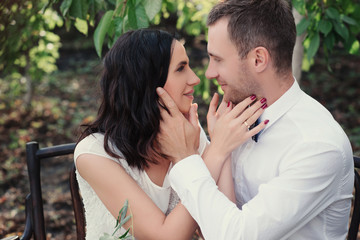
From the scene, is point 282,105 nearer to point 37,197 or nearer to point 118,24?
point 118,24

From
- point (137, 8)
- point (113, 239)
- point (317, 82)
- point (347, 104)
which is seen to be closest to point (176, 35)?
point (137, 8)

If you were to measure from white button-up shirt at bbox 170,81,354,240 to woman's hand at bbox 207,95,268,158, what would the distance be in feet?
0.35

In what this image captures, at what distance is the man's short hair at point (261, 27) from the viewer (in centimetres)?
184

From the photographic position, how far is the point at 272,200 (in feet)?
5.16

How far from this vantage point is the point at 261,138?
6.22ft

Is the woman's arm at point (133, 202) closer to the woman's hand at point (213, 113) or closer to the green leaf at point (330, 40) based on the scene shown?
the woman's hand at point (213, 113)

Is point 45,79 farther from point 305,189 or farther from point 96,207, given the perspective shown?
point 305,189

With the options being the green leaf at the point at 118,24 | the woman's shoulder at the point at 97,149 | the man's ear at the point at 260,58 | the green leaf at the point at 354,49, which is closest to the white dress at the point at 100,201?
the woman's shoulder at the point at 97,149

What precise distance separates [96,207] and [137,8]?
975 mm

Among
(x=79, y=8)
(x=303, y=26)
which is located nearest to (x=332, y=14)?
(x=303, y=26)

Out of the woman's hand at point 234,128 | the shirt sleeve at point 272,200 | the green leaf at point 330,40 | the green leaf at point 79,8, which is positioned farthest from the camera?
the green leaf at point 330,40

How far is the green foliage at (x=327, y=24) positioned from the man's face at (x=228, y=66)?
21.1 inches

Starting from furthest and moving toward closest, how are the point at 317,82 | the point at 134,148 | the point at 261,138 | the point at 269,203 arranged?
the point at 317,82, the point at 134,148, the point at 261,138, the point at 269,203

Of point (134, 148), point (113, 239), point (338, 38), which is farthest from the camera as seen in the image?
point (338, 38)
